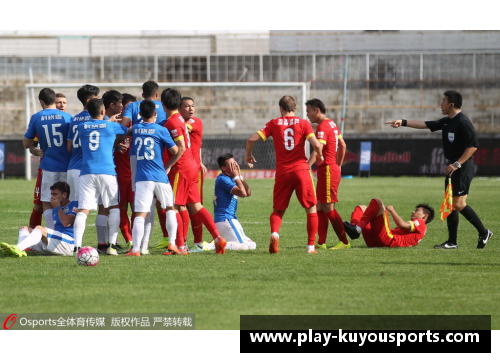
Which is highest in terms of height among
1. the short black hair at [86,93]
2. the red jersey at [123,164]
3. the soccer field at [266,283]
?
the short black hair at [86,93]

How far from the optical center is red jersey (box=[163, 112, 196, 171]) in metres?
9.28

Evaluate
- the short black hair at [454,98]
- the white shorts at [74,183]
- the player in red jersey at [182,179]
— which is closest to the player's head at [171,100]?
the player in red jersey at [182,179]

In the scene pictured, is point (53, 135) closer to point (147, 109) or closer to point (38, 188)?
point (38, 188)

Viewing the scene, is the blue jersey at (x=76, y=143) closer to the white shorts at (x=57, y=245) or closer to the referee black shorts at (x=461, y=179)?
the white shorts at (x=57, y=245)

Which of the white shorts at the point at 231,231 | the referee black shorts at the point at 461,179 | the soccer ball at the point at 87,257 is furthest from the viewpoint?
the referee black shorts at the point at 461,179

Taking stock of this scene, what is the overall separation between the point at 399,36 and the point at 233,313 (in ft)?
120

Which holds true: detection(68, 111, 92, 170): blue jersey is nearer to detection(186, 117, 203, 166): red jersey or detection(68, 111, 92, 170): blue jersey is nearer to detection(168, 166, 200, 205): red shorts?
detection(168, 166, 200, 205): red shorts

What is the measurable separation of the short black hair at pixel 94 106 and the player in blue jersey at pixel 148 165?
0.51 metres

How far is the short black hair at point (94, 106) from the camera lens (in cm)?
910

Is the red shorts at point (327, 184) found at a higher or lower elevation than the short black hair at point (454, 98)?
lower

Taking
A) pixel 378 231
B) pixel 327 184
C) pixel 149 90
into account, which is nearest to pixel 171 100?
pixel 149 90

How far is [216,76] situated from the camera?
126ft

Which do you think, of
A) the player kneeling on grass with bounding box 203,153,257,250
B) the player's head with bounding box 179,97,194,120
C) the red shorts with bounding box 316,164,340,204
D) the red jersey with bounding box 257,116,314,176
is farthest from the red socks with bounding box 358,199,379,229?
the player's head with bounding box 179,97,194,120

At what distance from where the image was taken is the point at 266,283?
7.18 metres
